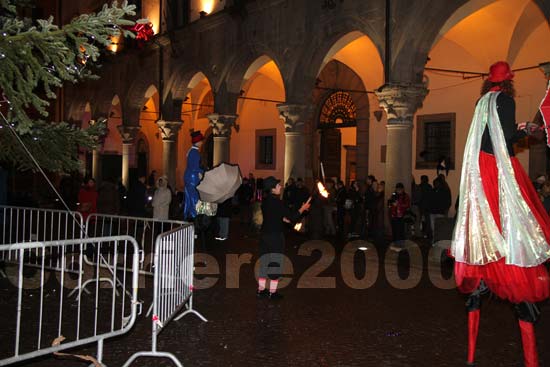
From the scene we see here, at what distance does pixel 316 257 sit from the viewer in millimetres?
11836

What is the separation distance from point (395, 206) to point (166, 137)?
13.3m

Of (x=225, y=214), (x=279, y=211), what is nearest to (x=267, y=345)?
(x=279, y=211)

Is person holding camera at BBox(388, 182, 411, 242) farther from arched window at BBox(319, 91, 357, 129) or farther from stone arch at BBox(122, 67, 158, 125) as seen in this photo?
stone arch at BBox(122, 67, 158, 125)

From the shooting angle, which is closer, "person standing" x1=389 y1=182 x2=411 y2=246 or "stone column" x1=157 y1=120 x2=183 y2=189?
"person standing" x1=389 y1=182 x2=411 y2=246

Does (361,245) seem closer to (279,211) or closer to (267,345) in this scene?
(279,211)

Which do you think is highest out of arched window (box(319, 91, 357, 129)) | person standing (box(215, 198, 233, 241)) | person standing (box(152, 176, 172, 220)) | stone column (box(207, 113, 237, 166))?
arched window (box(319, 91, 357, 129))

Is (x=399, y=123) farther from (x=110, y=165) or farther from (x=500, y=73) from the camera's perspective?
(x=110, y=165)

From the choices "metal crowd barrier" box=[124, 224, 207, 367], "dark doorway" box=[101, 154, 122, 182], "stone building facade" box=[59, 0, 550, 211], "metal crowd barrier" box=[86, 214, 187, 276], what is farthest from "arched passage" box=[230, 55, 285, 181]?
"metal crowd barrier" box=[124, 224, 207, 367]

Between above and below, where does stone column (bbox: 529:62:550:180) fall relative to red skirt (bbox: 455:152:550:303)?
above

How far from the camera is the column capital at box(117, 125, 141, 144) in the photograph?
27.0 metres

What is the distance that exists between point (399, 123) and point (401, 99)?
0.57 metres

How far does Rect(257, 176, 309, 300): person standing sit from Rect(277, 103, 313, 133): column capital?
9.39m

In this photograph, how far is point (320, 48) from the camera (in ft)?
52.7

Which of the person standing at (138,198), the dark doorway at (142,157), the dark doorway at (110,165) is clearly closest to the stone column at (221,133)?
the person standing at (138,198)
